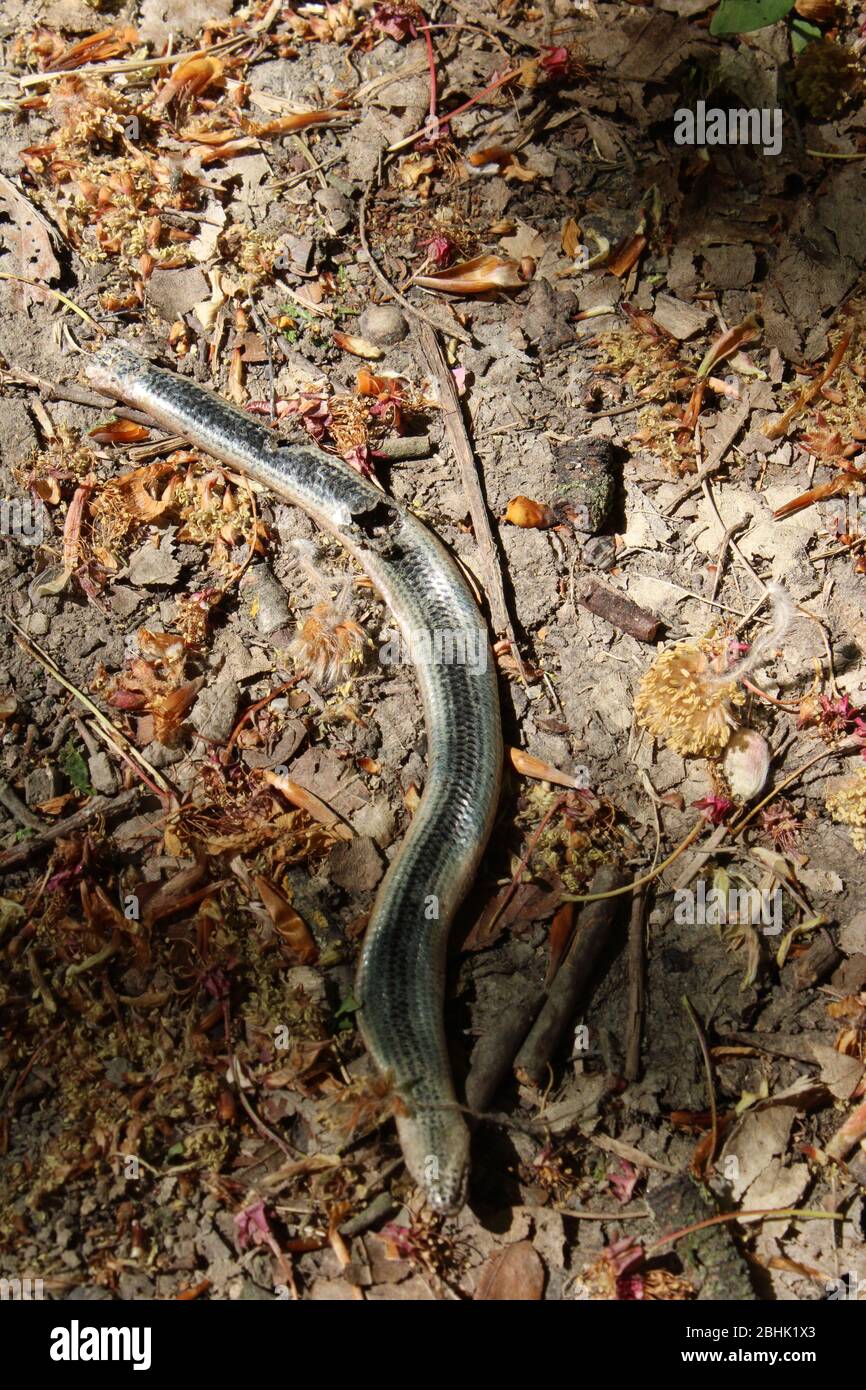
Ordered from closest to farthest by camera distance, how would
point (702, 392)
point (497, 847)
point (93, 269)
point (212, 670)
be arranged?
point (497, 847), point (212, 670), point (702, 392), point (93, 269)

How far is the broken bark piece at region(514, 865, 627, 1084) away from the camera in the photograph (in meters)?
3.84

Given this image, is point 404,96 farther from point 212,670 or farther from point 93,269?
point 212,670

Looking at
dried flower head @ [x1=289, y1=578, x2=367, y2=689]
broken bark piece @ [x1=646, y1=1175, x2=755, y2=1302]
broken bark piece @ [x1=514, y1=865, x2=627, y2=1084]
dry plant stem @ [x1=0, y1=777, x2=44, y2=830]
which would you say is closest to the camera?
broken bark piece @ [x1=646, y1=1175, x2=755, y2=1302]

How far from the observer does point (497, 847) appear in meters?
4.28

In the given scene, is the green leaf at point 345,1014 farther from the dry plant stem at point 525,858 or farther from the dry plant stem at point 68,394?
the dry plant stem at point 68,394

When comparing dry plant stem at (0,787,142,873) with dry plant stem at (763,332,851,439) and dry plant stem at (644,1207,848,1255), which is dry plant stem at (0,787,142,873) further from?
dry plant stem at (763,332,851,439)

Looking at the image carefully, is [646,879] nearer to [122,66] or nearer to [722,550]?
[722,550]

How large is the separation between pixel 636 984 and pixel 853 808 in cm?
125

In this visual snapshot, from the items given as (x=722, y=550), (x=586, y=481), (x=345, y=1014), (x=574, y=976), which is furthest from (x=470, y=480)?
(x=345, y=1014)

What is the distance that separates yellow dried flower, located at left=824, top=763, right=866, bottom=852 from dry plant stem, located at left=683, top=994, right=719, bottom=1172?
1054mm

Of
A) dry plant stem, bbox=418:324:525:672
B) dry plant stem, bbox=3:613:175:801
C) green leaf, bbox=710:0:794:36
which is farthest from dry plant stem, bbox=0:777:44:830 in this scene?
green leaf, bbox=710:0:794:36

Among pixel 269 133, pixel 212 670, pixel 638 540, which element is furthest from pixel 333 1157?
pixel 269 133

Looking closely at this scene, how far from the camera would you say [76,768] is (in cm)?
441
